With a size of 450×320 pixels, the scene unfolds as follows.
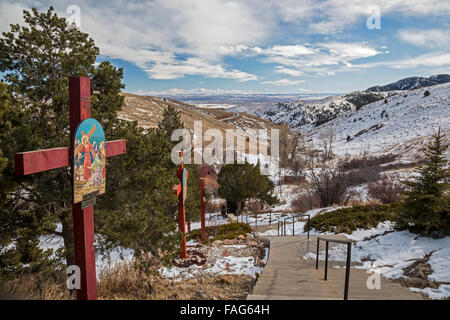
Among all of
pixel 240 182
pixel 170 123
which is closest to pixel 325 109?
pixel 240 182

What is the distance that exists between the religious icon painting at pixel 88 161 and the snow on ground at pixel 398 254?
18.5ft

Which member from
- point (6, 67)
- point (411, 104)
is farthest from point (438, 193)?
point (411, 104)

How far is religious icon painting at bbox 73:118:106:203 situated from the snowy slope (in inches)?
1407

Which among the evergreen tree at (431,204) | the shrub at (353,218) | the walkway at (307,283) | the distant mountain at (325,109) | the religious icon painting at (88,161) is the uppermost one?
the distant mountain at (325,109)

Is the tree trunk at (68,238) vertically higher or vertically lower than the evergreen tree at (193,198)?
higher

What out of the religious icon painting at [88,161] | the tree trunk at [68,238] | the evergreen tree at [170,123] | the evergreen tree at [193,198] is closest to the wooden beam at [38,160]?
the religious icon painting at [88,161]

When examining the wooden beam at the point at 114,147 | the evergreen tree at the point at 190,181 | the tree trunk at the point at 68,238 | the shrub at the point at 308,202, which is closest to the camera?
the wooden beam at the point at 114,147

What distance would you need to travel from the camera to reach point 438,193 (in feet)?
23.4

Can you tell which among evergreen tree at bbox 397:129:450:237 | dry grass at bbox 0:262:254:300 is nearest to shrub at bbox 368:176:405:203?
evergreen tree at bbox 397:129:450:237

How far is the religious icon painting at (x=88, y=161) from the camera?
312cm

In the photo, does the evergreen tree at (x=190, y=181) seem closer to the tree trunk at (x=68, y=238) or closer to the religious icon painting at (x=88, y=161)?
the tree trunk at (x=68, y=238)

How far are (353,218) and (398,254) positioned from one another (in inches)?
159

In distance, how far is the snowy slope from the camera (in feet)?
136
